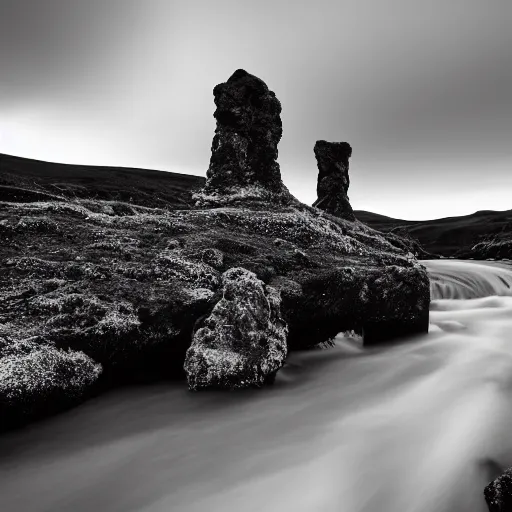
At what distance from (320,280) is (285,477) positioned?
10.0 feet

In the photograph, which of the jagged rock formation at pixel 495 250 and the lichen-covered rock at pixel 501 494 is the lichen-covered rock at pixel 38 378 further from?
the jagged rock formation at pixel 495 250

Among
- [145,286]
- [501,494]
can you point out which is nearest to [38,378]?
[145,286]

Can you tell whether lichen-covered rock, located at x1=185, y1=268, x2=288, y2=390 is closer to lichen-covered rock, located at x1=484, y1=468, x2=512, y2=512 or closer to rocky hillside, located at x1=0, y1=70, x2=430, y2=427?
rocky hillside, located at x1=0, y1=70, x2=430, y2=427

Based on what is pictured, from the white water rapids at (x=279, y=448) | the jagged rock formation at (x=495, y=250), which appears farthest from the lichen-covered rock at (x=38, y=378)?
the jagged rock formation at (x=495, y=250)

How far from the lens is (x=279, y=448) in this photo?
406cm

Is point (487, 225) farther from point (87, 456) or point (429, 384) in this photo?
point (87, 456)

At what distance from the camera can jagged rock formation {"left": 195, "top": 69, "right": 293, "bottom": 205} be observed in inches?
421

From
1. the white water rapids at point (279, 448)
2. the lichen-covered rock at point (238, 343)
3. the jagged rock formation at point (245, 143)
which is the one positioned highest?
the jagged rock formation at point (245, 143)

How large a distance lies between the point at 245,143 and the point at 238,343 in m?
7.73

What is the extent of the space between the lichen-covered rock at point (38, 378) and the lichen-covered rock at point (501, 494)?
3955mm

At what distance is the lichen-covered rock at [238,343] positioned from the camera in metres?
4.64

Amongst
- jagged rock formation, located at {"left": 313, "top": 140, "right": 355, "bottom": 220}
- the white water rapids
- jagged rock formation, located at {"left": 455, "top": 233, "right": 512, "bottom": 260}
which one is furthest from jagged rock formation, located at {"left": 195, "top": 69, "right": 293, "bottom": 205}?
jagged rock formation, located at {"left": 455, "top": 233, "right": 512, "bottom": 260}

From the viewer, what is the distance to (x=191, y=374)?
4656 millimetres

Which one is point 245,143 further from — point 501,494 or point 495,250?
point 495,250
